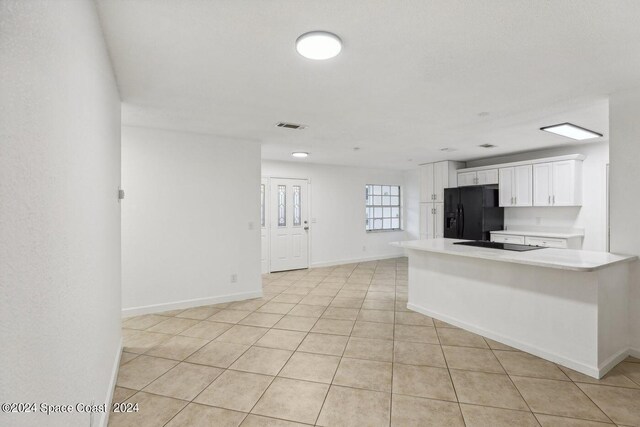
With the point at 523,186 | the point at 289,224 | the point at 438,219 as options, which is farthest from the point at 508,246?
the point at 289,224

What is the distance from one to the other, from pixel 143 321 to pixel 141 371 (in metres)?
1.31

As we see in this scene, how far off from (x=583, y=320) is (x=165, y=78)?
4.05 metres

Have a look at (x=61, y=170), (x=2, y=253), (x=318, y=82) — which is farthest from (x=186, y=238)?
(x=2, y=253)

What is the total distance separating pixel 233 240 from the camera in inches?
179

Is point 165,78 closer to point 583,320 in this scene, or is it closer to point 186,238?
point 186,238

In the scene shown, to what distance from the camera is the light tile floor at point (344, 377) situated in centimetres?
199

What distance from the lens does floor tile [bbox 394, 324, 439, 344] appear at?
318cm

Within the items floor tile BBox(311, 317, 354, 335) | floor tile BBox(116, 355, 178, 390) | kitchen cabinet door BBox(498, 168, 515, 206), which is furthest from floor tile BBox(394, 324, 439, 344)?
kitchen cabinet door BBox(498, 168, 515, 206)

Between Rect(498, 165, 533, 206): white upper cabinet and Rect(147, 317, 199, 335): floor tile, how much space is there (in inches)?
229

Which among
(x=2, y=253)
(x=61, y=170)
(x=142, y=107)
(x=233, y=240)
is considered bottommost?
(x=233, y=240)

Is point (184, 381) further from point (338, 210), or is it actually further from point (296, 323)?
point (338, 210)

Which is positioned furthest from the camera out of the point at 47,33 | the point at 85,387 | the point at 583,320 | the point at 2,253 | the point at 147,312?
the point at 147,312

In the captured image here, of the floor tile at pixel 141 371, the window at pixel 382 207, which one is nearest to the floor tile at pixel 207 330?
the floor tile at pixel 141 371

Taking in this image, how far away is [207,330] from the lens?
11.3 feet
